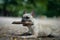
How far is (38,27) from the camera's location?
2.64 ft

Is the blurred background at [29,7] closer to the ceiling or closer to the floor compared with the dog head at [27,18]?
closer to the ceiling

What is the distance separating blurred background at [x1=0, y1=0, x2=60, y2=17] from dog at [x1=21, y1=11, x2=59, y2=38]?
0.06 m

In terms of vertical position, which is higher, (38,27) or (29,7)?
(29,7)

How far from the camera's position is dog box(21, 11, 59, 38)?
79cm

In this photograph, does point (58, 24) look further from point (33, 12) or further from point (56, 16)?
point (33, 12)

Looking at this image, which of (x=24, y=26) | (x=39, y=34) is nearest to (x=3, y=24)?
(x=24, y=26)

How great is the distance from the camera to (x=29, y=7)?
0.83 m

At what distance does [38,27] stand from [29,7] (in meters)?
0.19

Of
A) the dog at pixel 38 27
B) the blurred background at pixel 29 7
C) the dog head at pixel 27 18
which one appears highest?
the blurred background at pixel 29 7

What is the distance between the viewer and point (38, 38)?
807mm

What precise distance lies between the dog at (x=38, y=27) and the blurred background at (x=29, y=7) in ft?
0.19

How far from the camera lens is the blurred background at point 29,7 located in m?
0.81

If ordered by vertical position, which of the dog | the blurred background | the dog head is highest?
the blurred background

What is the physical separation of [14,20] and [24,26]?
99 millimetres
